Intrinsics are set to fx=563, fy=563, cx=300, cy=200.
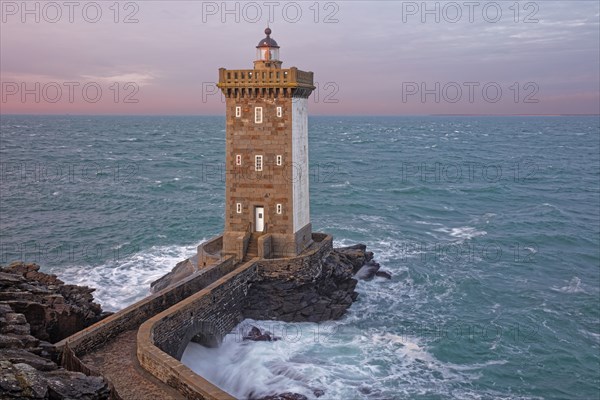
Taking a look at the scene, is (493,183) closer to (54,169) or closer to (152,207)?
(152,207)

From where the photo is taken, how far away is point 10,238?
4516 centimetres

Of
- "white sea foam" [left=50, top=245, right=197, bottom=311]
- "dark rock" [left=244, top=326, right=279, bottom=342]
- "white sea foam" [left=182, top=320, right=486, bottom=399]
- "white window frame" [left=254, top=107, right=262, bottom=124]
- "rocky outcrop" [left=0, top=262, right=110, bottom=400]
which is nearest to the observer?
"rocky outcrop" [left=0, top=262, right=110, bottom=400]

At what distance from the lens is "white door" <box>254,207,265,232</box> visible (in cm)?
2942

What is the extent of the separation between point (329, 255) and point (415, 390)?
10524 mm

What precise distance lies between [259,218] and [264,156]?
3287 millimetres

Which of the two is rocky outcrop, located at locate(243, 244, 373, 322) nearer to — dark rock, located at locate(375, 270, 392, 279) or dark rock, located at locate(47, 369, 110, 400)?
dark rock, located at locate(375, 270, 392, 279)

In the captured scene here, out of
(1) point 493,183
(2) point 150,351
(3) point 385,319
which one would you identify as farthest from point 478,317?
(1) point 493,183

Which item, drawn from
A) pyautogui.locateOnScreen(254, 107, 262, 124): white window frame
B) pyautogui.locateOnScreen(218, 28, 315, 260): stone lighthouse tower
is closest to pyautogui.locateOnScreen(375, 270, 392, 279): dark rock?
pyautogui.locateOnScreen(218, 28, 315, 260): stone lighthouse tower

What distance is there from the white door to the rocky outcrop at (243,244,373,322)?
273 centimetres

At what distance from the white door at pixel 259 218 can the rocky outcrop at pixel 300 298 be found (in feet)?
8.96

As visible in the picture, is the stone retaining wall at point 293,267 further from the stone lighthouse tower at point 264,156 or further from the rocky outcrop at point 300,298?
the stone lighthouse tower at point 264,156

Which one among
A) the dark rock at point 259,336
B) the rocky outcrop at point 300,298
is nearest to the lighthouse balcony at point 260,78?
the rocky outcrop at point 300,298

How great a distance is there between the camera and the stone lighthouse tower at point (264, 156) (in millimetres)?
28391

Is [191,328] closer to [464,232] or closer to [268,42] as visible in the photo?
[268,42]
